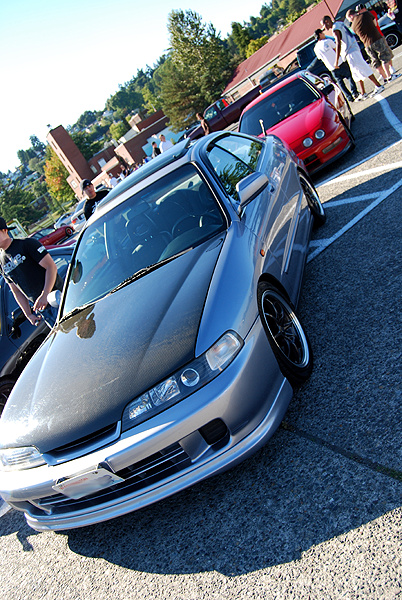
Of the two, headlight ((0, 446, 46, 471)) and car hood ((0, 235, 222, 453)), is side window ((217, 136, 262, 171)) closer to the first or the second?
car hood ((0, 235, 222, 453))

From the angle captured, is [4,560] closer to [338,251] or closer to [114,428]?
[114,428]

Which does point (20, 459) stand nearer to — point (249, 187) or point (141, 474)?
point (141, 474)

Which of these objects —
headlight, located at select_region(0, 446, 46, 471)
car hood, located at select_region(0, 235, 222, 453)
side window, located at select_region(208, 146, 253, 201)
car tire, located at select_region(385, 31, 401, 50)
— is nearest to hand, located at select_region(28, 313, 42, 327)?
car hood, located at select_region(0, 235, 222, 453)

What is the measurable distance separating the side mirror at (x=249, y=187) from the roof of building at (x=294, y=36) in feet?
141

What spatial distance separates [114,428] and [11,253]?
10.2 feet

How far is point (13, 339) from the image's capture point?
4.76 meters

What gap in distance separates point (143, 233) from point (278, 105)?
5.39m

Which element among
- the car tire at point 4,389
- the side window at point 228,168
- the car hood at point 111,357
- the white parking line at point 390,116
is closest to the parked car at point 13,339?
the car tire at point 4,389

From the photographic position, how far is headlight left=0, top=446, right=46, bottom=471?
2307mm

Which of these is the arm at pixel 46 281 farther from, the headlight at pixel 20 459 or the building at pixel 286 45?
the building at pixel 286 45

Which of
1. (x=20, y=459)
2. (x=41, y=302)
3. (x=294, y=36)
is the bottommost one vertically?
(x=20, y=459)

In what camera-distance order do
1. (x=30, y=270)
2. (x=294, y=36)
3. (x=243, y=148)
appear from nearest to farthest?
1. (x=243, y=148)
2. (x=30, y=270)
3. (x=294, y=36)

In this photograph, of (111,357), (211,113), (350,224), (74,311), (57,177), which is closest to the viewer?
(111,357)

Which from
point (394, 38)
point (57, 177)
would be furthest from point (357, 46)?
point (57, 177)
